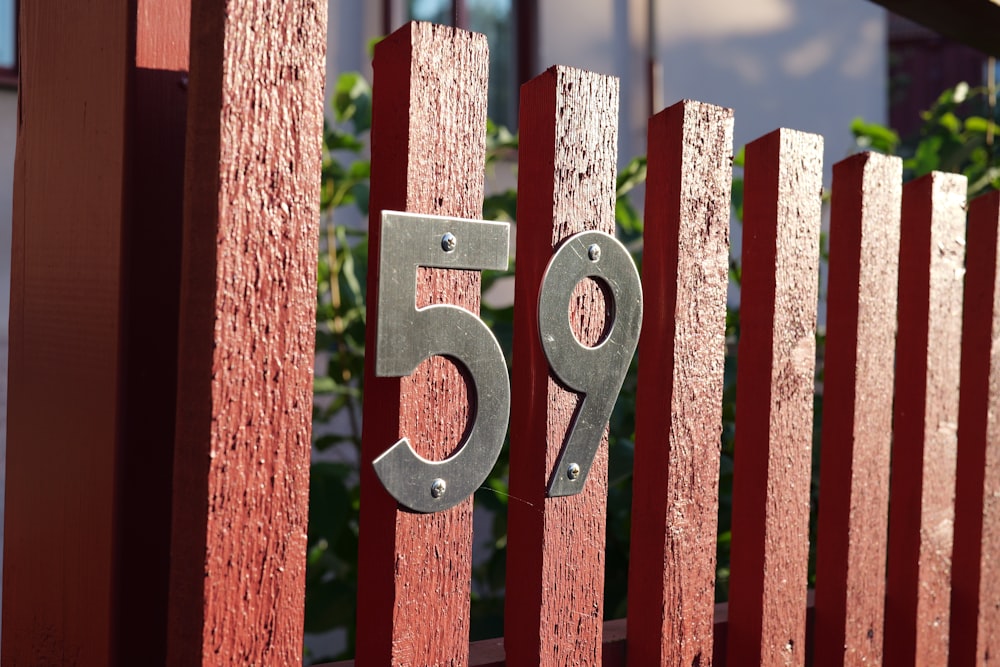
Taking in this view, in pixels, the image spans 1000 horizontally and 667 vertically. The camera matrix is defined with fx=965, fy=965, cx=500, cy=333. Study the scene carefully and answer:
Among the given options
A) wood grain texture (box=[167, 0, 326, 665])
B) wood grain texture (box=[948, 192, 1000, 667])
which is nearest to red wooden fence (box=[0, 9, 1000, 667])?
wood grain texture (box=[167, 0, 326, 665])

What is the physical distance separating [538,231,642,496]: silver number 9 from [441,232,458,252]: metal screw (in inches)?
4.4

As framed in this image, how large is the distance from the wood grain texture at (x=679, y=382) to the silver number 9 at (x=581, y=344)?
2.8 inches

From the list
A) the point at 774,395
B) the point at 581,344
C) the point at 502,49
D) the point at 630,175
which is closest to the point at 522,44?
the point at 502,49

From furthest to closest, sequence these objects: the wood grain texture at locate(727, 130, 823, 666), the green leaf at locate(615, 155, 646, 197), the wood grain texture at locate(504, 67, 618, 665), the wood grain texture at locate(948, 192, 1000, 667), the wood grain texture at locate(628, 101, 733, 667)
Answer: the green leaf at locate(615, 155, 646, 197) → the wood grain texture at locate(948, 192, 1000, 667) → the wood grain texture at locate(727, 130, 823, 666) → the wood grain texture at locate(628, 101, 733, 667) → the wood grain texture at locate(504, 67, 618, 665)

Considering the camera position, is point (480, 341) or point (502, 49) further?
point (502, 49)

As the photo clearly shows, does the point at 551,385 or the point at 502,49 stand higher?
the point at 502,49

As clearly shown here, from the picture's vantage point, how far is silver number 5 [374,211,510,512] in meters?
0.87

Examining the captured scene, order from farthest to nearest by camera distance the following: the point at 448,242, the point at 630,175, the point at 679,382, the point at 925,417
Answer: the point at 630,175
the point at 925,417
the point at 679,382
the point at 448,242

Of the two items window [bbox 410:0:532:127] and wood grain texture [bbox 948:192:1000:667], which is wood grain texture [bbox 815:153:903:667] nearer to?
wood grain texture [bbox 948:192:1000:667]

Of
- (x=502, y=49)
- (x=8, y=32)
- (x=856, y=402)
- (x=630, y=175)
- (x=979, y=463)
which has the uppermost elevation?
(x=502, y=49)

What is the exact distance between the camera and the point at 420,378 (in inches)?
35.4

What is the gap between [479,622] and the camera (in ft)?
6.40

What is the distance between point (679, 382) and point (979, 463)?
737 millimetres

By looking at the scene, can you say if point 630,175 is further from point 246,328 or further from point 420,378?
point 246,328
